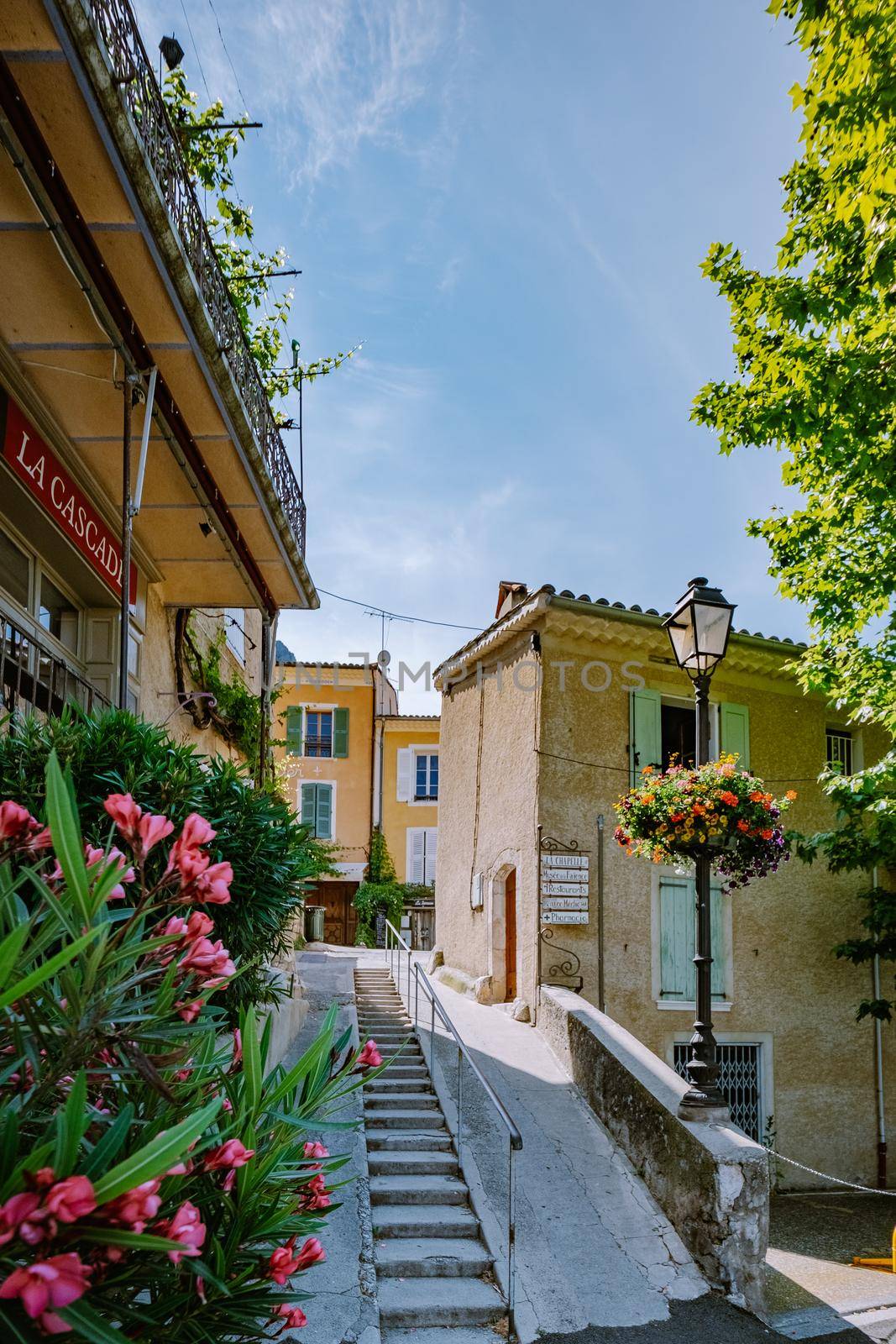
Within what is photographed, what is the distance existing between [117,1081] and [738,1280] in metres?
5.84

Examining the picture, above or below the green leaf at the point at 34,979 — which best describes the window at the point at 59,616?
above

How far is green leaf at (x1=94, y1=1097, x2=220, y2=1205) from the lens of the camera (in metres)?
1.62

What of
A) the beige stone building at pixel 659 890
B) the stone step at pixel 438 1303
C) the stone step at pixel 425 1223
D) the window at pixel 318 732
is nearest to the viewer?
the stone step at pixel 438 1303

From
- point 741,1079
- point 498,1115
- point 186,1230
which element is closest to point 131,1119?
point 186,1230

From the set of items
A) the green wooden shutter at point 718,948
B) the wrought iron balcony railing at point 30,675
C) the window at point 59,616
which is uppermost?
the window at point 59,616

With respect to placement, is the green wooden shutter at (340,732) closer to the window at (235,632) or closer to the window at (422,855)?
the window at (422,855)

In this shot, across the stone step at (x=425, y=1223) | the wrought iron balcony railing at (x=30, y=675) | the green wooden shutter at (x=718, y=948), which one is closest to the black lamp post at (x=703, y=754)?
the stone step at (x=425, y=1223)

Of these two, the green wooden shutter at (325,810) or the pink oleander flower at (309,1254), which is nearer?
the pink oleander flower at (309,1254)

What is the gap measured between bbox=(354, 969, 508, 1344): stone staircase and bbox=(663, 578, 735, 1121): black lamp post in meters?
1.85

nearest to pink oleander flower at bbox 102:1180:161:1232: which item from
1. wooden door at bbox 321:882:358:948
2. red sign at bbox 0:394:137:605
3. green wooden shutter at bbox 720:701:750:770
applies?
red sign at bbox 0:394:137:605

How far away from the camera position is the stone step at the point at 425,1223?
7238mm

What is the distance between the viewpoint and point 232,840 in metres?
5.95

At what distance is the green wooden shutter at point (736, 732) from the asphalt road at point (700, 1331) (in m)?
7.68

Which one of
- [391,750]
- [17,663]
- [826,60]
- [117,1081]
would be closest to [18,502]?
[17,663]
